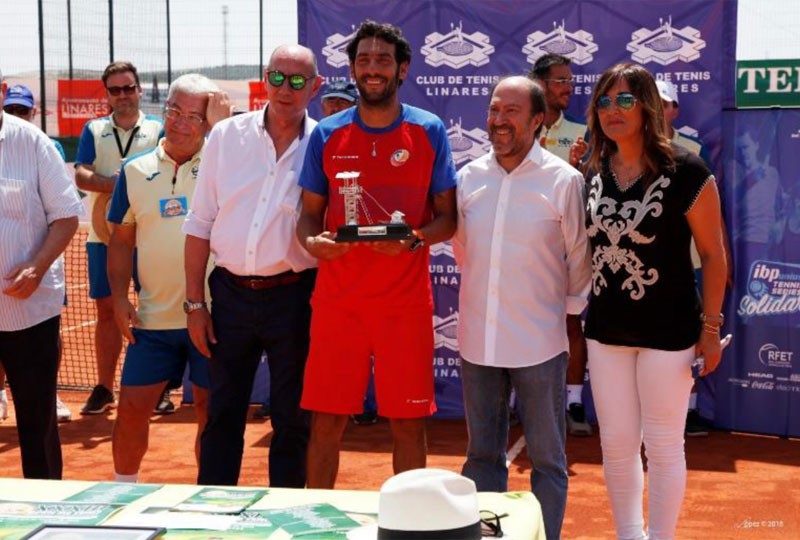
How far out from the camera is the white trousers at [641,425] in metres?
4.54

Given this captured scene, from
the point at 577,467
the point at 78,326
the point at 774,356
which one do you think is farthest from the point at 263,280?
the point at 78,326

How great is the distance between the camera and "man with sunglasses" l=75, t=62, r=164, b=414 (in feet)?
25.9

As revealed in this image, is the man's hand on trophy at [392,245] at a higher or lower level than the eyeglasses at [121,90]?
lower

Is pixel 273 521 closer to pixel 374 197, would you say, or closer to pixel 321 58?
pixel 374 197

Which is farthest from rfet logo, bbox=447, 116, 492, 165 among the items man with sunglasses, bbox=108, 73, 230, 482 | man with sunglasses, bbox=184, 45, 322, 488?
man with sunglasses, bbox=184, 45, 322, 488

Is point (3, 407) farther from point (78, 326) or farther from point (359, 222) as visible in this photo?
point (78, 326)

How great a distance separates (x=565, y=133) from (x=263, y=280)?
3295 mm

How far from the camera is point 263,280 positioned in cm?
491

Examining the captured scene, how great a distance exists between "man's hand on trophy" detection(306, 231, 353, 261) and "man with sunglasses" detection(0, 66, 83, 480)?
1.31 m

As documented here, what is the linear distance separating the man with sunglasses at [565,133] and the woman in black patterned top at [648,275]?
Answer: 2497mm

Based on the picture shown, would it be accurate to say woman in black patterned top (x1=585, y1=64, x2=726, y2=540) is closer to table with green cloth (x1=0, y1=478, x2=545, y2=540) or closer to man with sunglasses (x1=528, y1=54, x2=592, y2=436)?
table with green cloth (x1=0, y1=478, x2=545, y2=540)

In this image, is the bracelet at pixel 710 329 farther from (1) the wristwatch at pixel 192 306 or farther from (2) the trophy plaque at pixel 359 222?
(1) the wristwatch at pixel 192 306

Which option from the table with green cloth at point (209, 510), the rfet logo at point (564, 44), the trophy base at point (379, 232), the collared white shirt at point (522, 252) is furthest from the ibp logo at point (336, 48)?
the table with green cloth at point (209, 510)

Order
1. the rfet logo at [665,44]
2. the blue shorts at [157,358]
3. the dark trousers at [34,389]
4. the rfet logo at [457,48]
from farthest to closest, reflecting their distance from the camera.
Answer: the rfet logo at [457,48] → the rfet logo at [665,44] → the blue shorts at [157,358] → the dark trousers at [34,389]
